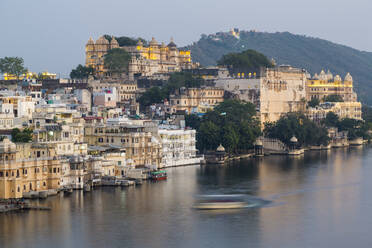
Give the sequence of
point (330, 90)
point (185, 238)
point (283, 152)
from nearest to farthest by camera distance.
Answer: point (185, 238)
point (283, 152)
point (330, 90)

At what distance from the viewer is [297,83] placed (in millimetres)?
99000

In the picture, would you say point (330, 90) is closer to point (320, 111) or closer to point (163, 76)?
point (320, 111)

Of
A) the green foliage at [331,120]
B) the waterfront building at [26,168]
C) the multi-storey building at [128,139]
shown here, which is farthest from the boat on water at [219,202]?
the green foliage at [331,120]

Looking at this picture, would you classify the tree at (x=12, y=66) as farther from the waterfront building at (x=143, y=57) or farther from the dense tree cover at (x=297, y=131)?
the dense tree cover at (x=297, y=131)

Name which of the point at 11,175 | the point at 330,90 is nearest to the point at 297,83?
the point at 330,90

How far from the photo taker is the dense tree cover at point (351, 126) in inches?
3490

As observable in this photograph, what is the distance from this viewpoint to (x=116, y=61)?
90.1 meters

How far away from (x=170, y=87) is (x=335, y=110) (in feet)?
75.4

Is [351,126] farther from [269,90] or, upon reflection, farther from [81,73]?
[81,73]

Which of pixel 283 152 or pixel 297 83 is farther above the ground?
pixel 297 83

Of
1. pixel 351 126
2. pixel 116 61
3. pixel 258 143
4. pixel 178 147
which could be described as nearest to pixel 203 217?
pixel 178 147

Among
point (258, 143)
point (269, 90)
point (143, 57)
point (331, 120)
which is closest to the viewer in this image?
point (258, 143)

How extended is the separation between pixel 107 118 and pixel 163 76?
29057 millimetres

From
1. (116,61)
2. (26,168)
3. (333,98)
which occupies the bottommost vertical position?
(26,168)
